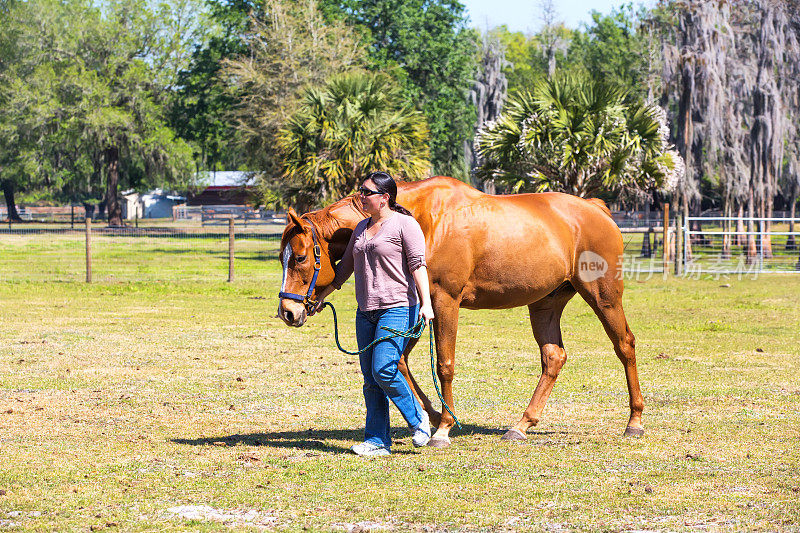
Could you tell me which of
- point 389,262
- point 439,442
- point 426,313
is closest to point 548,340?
point 439,442

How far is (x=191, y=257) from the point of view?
31.2 m

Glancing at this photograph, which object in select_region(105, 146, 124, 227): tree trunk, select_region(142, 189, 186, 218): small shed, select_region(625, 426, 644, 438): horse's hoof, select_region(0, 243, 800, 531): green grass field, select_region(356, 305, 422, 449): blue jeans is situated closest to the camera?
select_region(0, 243, 800, 531): green grass field

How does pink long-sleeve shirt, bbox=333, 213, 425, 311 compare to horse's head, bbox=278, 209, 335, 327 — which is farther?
horse's head, bbox=278, 209, 335, 327

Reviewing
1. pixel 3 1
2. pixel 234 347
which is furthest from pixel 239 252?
pixel 3 1

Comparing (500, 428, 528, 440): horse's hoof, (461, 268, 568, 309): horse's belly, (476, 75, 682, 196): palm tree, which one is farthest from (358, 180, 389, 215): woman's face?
(476, 75, 682, 196): palm tree

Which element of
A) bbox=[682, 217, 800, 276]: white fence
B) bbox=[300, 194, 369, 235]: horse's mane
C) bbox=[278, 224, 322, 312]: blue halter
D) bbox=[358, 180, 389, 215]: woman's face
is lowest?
bbox=[682, 217, 800, 276]: white fence

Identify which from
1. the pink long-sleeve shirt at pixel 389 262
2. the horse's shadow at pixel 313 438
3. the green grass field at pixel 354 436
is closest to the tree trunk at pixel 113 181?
the green grass field at pixel 354 436

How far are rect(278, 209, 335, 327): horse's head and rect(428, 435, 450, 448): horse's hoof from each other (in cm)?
131

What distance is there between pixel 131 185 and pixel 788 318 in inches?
2325

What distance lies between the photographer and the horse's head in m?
6.27

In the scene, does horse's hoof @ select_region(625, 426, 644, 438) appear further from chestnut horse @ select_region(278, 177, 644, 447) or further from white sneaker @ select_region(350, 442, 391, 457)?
white sneaker @ select_region(350, 442, 391, 457)

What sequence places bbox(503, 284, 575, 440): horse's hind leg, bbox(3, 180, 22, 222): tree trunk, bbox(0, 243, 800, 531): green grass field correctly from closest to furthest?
bbox(0, 243, 800, 531): green grass field
bbox(503, 284, 575, 440): horse's hind leg
bbox(3, 180, 22, 222): tree trunk

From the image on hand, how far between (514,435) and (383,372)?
1.35 metres

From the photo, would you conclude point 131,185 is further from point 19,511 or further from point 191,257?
point 19,511
